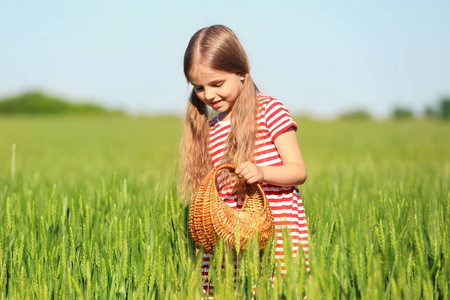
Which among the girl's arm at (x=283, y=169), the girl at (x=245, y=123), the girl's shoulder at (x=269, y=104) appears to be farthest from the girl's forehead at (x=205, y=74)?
the girl's arm at (x=283, y=169)

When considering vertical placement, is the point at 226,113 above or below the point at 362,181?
above

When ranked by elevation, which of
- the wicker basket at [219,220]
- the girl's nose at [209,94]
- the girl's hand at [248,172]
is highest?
the girl's nose at [209,94]

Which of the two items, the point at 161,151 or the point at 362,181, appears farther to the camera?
the point at 161,151

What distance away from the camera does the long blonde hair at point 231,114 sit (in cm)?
194

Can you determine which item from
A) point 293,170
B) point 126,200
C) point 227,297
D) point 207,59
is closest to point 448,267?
point 293,170

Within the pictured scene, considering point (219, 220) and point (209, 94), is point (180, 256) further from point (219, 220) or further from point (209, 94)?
point (209, 94)

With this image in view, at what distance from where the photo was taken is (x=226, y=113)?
2.12 m

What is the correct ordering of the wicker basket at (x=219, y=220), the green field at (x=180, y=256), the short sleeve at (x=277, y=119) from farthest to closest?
the short sleeve at (x=277, y=119) → the wicker basket at (x=219, y=220) → the green field at (x=180, y=256)

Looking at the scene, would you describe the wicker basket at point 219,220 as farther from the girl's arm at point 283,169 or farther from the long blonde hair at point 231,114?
the long blonde hair at point 231,114

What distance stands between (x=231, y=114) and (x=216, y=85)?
0.13 meters

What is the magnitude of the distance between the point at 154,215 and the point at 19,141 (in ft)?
35.2

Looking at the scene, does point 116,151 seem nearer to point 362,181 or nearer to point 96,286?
point 362,181

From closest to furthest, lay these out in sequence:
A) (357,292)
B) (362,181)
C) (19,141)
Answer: (357,292) → (362,181) → (19,141)

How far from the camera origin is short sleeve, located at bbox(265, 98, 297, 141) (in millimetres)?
1911
